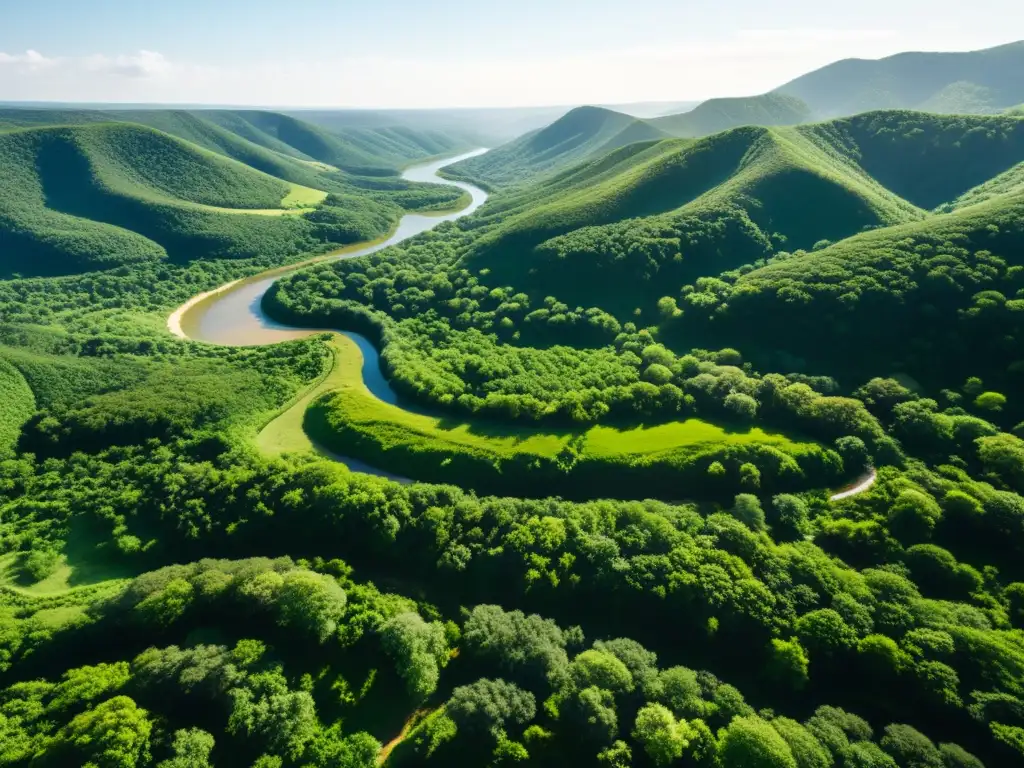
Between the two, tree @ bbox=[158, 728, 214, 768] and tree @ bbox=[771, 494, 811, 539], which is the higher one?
tree @ bbox=[771, 494, 811, 539]

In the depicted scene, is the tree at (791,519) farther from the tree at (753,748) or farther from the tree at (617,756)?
the tree at (617,756)

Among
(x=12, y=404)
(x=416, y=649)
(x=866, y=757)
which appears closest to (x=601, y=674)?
(x=416, y=649)

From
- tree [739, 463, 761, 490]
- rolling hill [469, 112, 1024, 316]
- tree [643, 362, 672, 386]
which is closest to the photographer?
tree [739, 463, 761, 490]

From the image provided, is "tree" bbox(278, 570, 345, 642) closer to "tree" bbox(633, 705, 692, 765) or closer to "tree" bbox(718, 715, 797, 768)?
"tree" bbox(633, 705, 692, 765)

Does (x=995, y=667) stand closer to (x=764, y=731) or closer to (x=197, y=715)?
(x=764, y=731)

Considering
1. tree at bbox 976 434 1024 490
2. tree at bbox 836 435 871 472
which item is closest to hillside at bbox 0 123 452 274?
tree at bbox 836 435 871 472

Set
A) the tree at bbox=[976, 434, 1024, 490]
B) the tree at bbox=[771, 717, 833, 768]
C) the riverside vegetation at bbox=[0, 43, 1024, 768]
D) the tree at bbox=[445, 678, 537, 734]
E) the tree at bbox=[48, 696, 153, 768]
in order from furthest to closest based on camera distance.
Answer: the tree at bbox=[976, 434, 1024, 490] < the riverside vegetation at bbox=[0, 43, 1024, 768] < the tree at bbox=[445, 678, 537, 734] < the tree at bbox=[771, 717, 833, 768] < the tree at bbox=[48, 696, 153, 768]

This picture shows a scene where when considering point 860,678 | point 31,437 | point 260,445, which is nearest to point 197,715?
point 260,445
